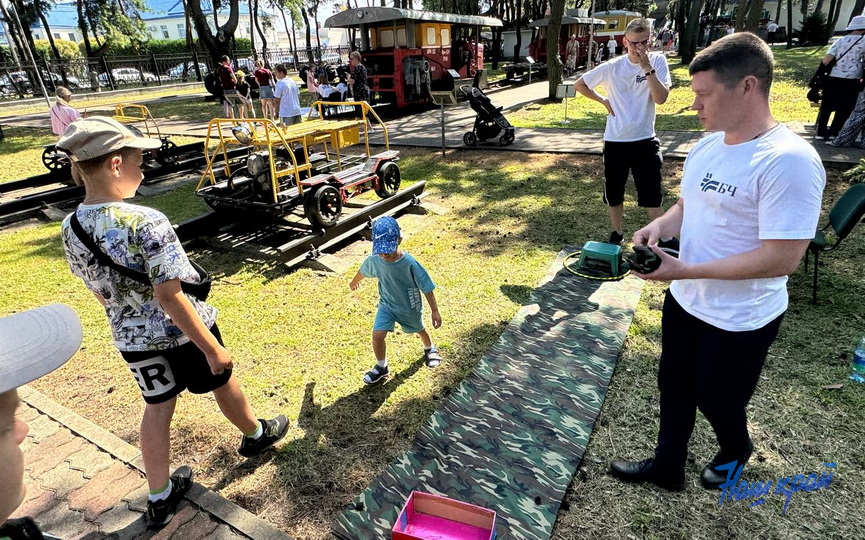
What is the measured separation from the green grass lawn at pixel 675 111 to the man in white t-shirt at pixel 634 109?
712 centimetres

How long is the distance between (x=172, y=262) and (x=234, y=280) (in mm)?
3420

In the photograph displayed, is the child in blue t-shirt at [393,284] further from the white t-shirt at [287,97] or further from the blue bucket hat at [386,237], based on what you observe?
the white t-shirt at [287,97]

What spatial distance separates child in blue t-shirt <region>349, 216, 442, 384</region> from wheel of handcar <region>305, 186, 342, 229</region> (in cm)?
252

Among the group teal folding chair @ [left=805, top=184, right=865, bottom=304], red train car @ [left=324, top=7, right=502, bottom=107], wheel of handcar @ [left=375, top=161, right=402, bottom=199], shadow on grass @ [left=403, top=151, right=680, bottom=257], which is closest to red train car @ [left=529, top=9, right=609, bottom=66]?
red train car @ [left=324, top=7, right=502, bottom=107]

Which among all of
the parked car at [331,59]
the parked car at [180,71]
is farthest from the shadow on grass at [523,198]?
the parked car at [180,71]

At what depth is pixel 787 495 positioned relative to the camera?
7.98 feet

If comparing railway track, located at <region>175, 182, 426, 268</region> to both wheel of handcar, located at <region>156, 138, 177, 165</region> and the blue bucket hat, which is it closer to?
the blue bucket hat

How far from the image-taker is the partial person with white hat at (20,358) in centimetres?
90

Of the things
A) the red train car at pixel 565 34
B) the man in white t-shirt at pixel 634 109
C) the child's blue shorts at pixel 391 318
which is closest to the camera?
the child's blue shorts at pixel 391 318

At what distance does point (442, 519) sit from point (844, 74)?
9725 mm

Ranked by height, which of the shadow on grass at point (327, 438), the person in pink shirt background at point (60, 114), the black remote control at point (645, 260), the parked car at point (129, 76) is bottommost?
the shadow on grass at point (327, 438)

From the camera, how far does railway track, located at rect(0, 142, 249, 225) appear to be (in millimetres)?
7805

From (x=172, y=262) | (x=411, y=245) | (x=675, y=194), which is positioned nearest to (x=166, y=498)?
(x=172, y=262)

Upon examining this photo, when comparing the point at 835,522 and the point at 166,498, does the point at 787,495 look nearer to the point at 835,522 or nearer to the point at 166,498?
the point at 835,522
